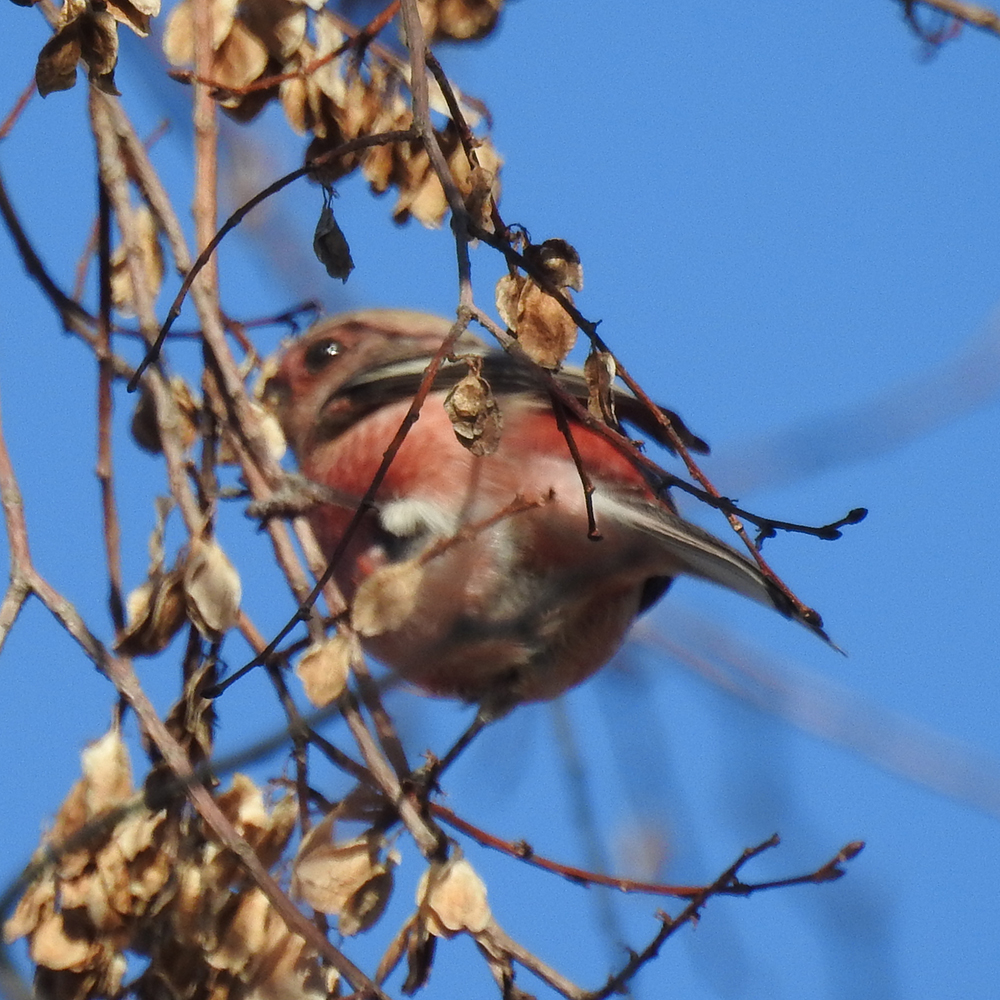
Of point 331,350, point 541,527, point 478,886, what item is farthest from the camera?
point 331,350

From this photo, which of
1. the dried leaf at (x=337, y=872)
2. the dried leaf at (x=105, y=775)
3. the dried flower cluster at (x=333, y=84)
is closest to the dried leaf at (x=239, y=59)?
the dried flower cluster at (x=333, y=84)

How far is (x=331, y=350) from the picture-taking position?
458 cm

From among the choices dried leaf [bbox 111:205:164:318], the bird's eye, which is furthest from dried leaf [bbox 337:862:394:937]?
the bird's eye

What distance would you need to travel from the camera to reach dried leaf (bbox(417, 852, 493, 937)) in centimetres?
253

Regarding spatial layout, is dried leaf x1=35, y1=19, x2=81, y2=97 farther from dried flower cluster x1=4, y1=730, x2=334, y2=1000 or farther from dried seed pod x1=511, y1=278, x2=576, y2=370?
dried flower cluster x1=4, y1=730, x2=334, y2=1000

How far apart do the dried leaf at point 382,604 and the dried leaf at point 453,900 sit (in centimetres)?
42

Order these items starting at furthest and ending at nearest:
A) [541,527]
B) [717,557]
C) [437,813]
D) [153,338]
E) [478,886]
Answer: [541,527] → [717,557] → [153,338] → [437,813] → [478,886]

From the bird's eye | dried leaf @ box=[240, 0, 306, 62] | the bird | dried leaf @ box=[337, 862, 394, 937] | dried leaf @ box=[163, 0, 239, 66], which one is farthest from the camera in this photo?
the bird's eye

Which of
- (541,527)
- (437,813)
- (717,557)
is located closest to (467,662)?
(541,527)

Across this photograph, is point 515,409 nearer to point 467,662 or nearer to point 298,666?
point 467,662

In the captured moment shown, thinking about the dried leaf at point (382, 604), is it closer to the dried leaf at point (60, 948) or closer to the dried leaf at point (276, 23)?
the dried leaf at point (60, 948)

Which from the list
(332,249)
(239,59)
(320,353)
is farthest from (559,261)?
(320,353)

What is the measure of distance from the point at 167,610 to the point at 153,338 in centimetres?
56

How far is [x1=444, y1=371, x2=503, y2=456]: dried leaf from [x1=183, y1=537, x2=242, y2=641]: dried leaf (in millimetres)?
503
